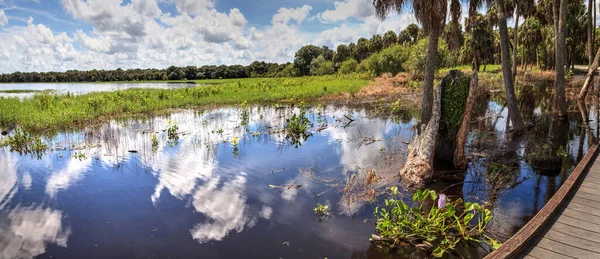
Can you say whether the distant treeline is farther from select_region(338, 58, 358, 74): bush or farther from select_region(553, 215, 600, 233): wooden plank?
select_region(553, 215, 600, 233): wooden plank

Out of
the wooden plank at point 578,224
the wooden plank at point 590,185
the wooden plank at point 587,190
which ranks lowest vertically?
the wooden plank at point 578,224

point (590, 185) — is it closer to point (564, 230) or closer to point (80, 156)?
point (564, 230)

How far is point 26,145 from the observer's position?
13438mm

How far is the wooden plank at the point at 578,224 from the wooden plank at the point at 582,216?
109 mm

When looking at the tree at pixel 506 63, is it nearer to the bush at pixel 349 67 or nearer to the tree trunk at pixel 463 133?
the tree trunk at pixel 463 133

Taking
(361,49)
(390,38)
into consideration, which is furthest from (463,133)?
(361,49)

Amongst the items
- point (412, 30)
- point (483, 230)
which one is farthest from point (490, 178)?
point (412, 30)

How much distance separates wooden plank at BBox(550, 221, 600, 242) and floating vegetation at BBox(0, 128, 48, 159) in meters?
14.9

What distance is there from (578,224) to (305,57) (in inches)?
3739

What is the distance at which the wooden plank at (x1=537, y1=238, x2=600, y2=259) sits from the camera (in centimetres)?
430

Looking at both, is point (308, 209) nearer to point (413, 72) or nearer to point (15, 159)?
point (15, 159)

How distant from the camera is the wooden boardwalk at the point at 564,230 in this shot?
4293mm

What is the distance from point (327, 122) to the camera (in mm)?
18406

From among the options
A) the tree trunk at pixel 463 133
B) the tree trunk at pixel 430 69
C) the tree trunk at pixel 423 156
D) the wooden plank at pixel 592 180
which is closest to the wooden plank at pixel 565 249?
the wooden plank at pixel 592 180
